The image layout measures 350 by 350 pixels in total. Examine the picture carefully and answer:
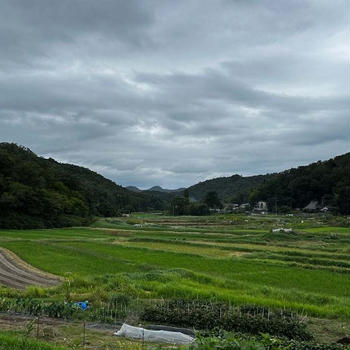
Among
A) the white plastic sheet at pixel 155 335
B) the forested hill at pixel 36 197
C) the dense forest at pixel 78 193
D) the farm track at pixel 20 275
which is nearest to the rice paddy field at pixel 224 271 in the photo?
the farm track at pixel 20 275

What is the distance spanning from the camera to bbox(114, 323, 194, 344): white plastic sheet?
9.87m

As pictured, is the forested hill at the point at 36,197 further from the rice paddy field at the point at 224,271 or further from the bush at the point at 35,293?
the bush at the point at 35,293

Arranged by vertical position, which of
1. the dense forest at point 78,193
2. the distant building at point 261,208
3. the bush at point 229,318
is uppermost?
the dense forest at point 78,193

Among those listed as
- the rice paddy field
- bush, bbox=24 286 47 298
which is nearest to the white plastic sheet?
the rice paddy field

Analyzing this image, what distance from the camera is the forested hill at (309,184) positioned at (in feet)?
326

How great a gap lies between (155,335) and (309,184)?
330 ft

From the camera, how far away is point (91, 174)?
149m

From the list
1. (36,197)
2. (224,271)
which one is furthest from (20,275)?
(36,197)

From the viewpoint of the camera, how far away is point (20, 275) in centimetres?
2236

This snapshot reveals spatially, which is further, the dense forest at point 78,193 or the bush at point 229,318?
the dense forest at point 78,193

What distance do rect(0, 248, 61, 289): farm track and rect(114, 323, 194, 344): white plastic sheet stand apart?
34.7 feet

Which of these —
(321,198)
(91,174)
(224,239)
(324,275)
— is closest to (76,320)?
(324,275)

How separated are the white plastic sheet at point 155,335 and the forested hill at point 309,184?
8323 centimetres

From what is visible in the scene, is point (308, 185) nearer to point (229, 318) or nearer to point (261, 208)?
point (261, 208)
